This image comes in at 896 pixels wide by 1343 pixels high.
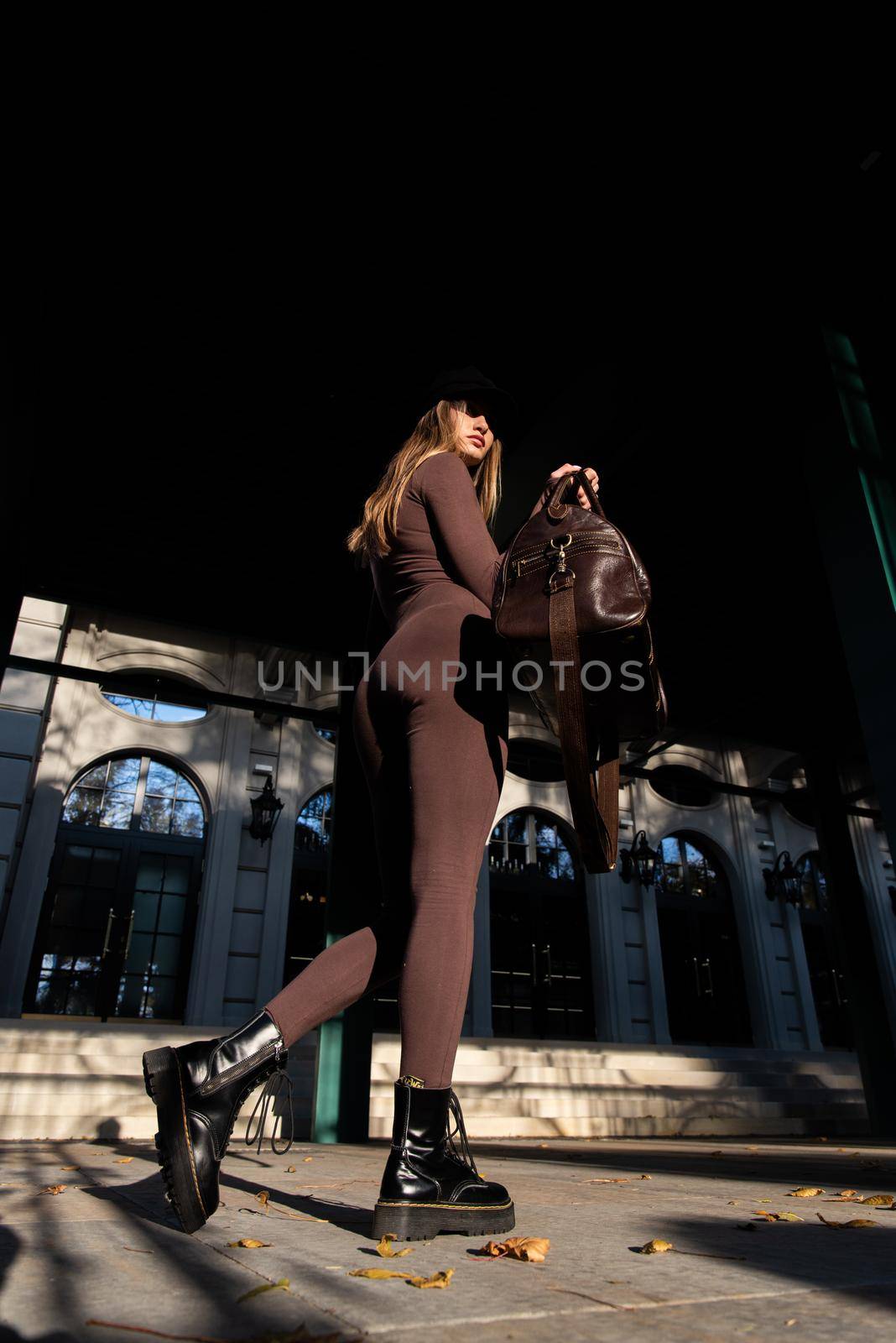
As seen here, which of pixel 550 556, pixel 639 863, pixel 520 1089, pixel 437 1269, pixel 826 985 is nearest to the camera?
pixel 437 1269

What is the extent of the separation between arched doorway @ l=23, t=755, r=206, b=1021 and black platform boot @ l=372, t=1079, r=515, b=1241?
32.0 feet

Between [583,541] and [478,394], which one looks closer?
[583,541]

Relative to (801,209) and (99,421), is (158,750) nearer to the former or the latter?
(99,421)

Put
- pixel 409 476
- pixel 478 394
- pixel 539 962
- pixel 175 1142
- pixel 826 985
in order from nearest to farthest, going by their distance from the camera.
Result: pixel 175 1142
pixel 409 476
pixel 478 394
pixel 539 962
pixel 826 985

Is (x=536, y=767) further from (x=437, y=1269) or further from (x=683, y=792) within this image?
(x=437, y=1269)

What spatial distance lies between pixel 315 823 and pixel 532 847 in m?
3.64

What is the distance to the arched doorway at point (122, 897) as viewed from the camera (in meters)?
9.54

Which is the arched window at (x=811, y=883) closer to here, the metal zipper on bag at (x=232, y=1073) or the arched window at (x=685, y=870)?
the arched window at (x=685, y=870)

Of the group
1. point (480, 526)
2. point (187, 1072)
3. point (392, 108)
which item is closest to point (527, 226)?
point (392, 108)

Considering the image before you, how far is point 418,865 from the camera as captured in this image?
1413mm

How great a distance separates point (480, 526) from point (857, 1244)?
4.51 ft

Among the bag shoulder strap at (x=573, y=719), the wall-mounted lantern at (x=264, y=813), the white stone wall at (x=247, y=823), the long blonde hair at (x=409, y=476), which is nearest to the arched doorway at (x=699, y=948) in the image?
the white stone wall at (x=247, y=823)

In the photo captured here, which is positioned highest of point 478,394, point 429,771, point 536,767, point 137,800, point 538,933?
point 536,767

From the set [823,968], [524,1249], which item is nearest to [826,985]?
[823,968]
